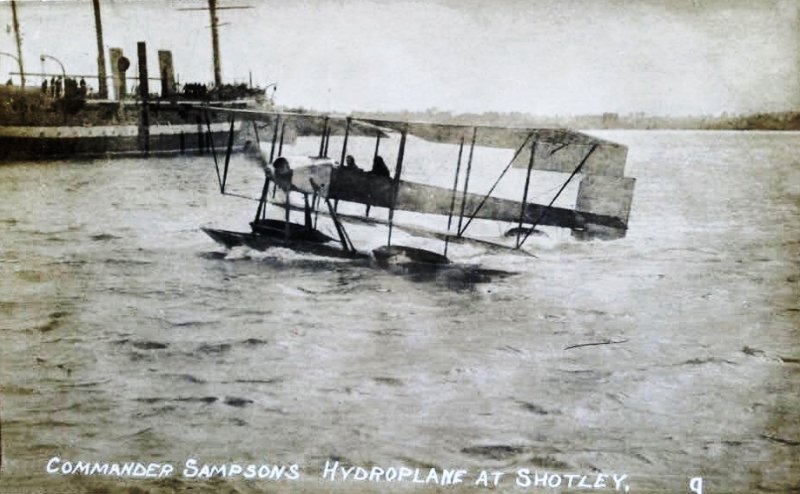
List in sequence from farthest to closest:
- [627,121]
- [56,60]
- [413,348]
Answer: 1. [56,60]
2. [627,121]
3. [413,348]

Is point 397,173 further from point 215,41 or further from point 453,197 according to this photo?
point 215,41

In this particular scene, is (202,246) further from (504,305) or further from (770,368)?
(770,368)

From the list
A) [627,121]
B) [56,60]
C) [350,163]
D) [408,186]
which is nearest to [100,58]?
[56,60]

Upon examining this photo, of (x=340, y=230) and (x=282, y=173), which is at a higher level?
(x=282, y=173)

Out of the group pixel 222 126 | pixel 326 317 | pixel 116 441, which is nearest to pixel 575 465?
pixel 326 317

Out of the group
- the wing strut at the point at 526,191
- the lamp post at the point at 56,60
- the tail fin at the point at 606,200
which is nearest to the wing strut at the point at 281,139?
the lamp post at the point at 56,60

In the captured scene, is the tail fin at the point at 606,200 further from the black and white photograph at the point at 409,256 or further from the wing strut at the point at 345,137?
the wing strut at the point at 345,137

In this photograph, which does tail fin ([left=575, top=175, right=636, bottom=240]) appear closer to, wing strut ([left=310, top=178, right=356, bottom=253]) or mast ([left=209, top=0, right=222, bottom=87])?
wing strut ([left=310, top=178, right=356, bottom=253])

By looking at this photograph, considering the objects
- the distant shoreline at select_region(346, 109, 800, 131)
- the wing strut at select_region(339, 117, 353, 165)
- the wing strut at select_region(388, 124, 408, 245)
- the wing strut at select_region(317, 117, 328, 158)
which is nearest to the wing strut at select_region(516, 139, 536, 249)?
the distant shoreline at select_region(346, 109, 800, 131)
